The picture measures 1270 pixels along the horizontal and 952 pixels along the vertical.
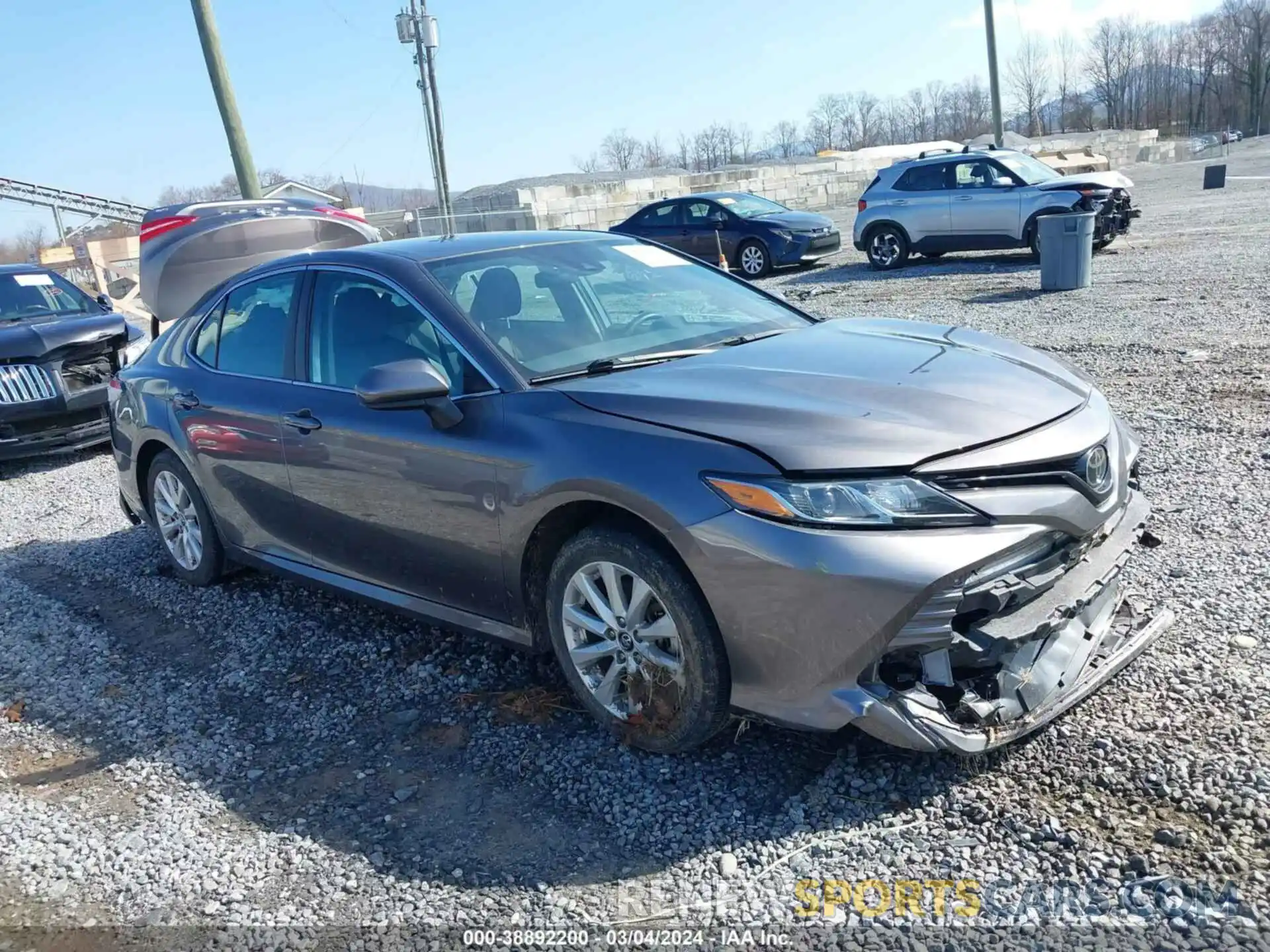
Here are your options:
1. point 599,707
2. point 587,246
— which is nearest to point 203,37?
point 587,246

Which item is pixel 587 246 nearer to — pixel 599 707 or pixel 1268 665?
pixel 599 707

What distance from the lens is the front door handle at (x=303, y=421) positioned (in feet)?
13.4

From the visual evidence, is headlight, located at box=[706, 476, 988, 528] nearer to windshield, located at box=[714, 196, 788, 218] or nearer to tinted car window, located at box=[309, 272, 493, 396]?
tinted car window, located at box=[309, 272, 493, 396]

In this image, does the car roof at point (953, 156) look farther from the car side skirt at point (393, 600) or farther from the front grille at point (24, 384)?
the car side skirt at point (393, 600)

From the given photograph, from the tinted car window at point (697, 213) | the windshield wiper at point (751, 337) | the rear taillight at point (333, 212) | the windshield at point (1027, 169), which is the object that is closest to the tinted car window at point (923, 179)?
the windshield at point (1027, 169)

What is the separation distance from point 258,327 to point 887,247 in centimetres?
1370

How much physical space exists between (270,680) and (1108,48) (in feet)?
397

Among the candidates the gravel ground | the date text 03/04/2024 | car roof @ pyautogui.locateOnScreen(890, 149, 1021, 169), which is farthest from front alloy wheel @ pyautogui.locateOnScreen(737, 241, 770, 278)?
the date text 03/04/2024

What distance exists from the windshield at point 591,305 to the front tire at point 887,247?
1271cm

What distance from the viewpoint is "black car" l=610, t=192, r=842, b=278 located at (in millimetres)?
17625

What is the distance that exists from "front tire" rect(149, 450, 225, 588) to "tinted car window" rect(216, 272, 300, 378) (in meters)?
0.72

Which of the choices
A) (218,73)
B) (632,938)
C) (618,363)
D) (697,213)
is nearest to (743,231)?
(697,213)

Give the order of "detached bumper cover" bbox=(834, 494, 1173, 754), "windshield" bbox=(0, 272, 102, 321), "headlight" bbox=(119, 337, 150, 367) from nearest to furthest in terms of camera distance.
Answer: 1. "detached bumper cover" bbox=(834, 494, 1173, 754)
2. "headlight" bbox=(119, 337, 150, 367)
3. "windshield" bbox=(0, 272, 102, 321)

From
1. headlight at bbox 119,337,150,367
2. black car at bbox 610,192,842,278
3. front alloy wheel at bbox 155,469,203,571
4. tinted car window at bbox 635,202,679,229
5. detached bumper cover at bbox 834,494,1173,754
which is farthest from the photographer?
tinted car window at bbox 635,202,679,229
